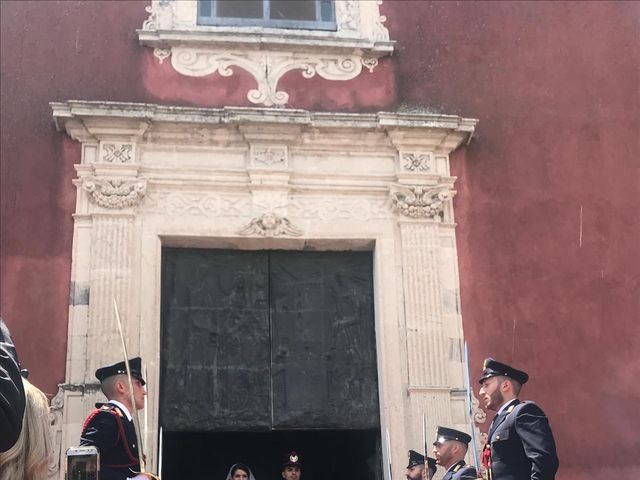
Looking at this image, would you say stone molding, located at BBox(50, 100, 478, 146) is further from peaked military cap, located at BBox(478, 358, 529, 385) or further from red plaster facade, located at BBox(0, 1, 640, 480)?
peaked military cap, located at BBox(478, 358, 529, 385)

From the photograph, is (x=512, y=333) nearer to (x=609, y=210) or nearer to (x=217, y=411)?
(x=609, y=210)

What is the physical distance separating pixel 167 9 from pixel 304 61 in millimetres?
1467

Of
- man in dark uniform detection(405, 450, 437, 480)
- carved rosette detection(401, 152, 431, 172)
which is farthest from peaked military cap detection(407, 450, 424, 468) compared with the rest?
carved rosette detection(401, 152, 431, 172)

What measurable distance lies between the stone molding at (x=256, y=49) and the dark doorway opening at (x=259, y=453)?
4.42 m

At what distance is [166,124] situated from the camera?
9039mm

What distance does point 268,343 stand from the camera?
8859 mm

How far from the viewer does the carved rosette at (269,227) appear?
8922 mm

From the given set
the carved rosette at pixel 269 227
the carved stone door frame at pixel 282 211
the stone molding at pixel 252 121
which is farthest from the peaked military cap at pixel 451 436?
the stone molding at pixel 252 121

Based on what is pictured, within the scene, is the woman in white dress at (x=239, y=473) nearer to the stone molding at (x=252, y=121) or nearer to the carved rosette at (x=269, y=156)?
the carved rosette at (x=269, y=156)

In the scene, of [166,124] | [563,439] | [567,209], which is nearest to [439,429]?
[563,439]

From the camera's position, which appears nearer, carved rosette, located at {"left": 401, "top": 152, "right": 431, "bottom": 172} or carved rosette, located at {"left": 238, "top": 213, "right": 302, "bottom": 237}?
carved rosette, located at {"left": 238, "top": 213, "right": 302, "bottom": 237}

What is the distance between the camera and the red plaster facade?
8.67m

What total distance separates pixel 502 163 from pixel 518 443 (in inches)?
155

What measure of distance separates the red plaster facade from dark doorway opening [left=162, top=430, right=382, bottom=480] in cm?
347
